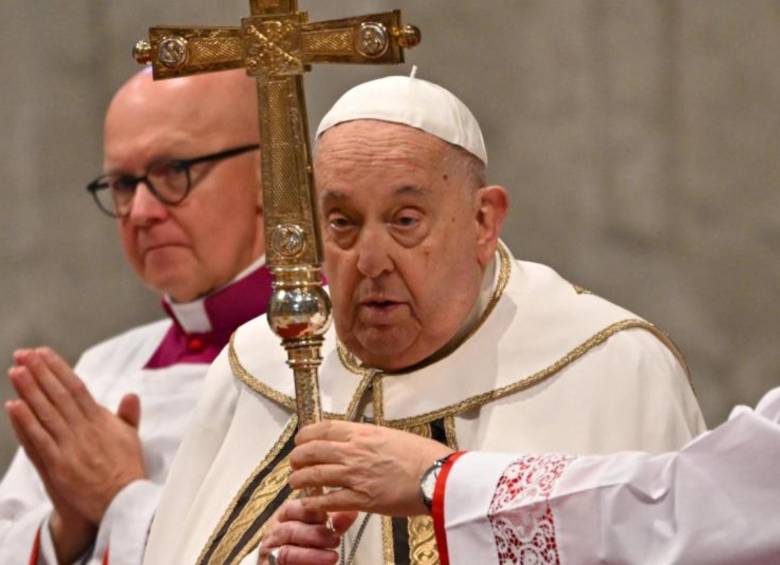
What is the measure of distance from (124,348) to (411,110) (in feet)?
6.94

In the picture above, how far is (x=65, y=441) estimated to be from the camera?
4.70 metres

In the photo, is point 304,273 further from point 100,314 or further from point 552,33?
point 100,314

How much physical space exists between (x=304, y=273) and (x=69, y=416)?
1.62 m

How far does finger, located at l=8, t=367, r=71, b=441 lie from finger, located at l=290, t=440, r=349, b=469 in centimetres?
164

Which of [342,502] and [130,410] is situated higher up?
[342,502]

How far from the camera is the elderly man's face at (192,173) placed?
493cm

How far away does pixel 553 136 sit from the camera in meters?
5.51

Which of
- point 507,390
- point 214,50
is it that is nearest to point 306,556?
point 507,390

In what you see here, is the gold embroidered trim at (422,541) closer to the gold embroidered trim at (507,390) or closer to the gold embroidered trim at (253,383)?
the gold embroidered trim at (507,390)

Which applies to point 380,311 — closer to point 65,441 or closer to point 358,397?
point 358,397

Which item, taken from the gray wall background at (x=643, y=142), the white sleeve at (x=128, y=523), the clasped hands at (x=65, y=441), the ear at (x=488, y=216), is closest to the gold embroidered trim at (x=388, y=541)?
the ear at (x=488, y=216)

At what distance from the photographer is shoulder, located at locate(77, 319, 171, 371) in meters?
5.50

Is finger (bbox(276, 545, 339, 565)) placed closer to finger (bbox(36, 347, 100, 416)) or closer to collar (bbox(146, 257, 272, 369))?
finger (bbox(36, 347, 100, 416))

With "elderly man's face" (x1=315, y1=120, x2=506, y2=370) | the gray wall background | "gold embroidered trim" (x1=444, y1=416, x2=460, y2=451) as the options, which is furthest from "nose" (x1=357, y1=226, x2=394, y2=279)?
the gray wall background
